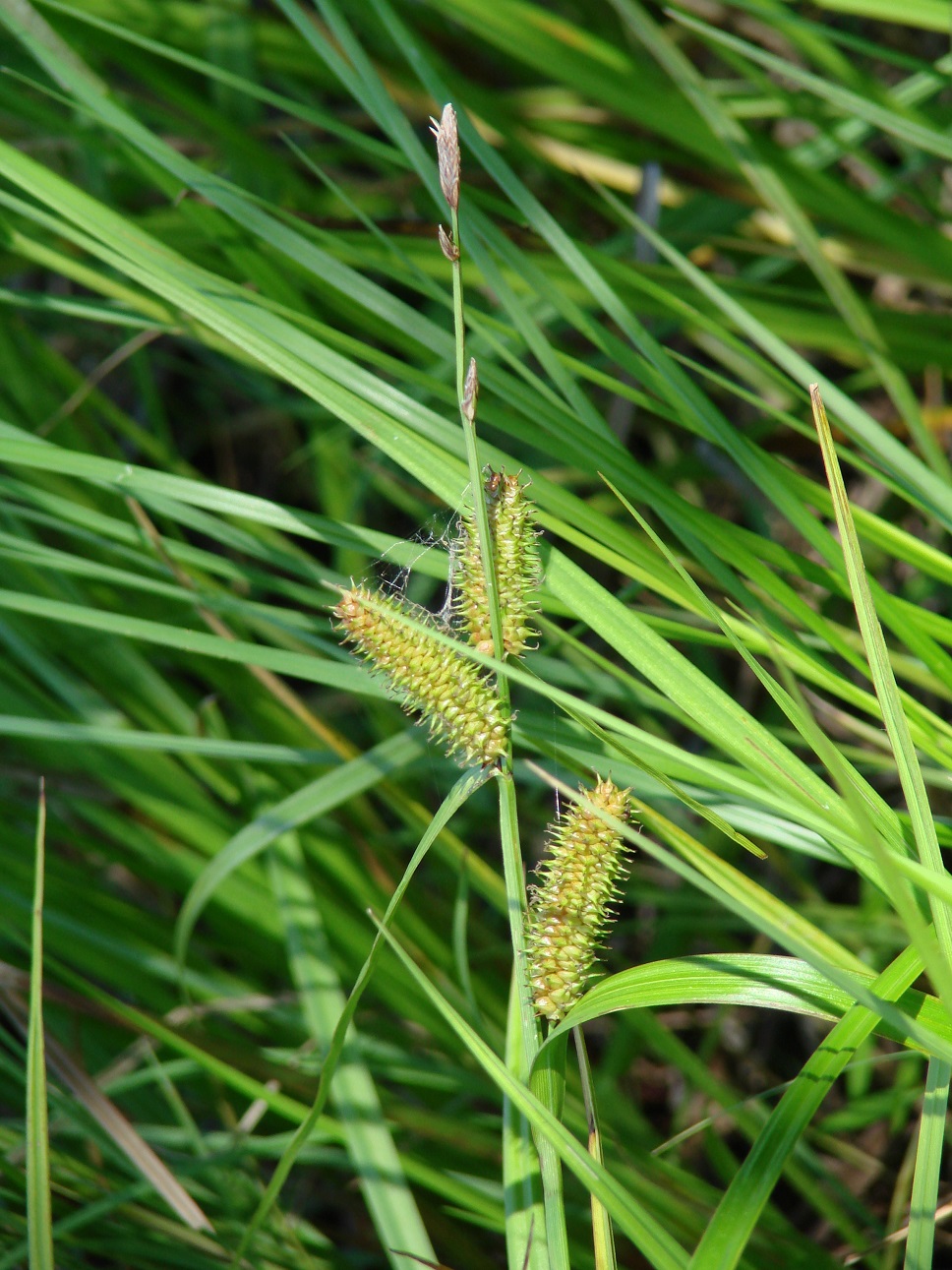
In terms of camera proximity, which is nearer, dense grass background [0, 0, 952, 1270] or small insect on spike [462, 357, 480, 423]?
small insect on spike [462, 357, 480, 423]

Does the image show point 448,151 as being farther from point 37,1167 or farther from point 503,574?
point 37,1167

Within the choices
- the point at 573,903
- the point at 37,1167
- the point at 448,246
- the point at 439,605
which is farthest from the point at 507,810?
the point at 439,605

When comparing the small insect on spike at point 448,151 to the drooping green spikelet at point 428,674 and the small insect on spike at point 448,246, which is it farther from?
the drooping green spikelet at point 428,674

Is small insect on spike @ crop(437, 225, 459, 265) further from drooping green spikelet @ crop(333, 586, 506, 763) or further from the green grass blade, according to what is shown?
the green grass blade

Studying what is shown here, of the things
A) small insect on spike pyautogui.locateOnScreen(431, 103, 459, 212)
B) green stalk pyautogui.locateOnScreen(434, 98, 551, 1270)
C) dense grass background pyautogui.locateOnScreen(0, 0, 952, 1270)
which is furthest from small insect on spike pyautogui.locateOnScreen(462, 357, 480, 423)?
dense grass background pyautogui.locateOnScreen(0, 0, 952, 1270)

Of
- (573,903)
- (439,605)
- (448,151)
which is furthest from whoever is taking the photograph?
(439,605)

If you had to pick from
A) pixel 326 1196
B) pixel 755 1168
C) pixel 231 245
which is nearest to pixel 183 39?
pixel 231 245
